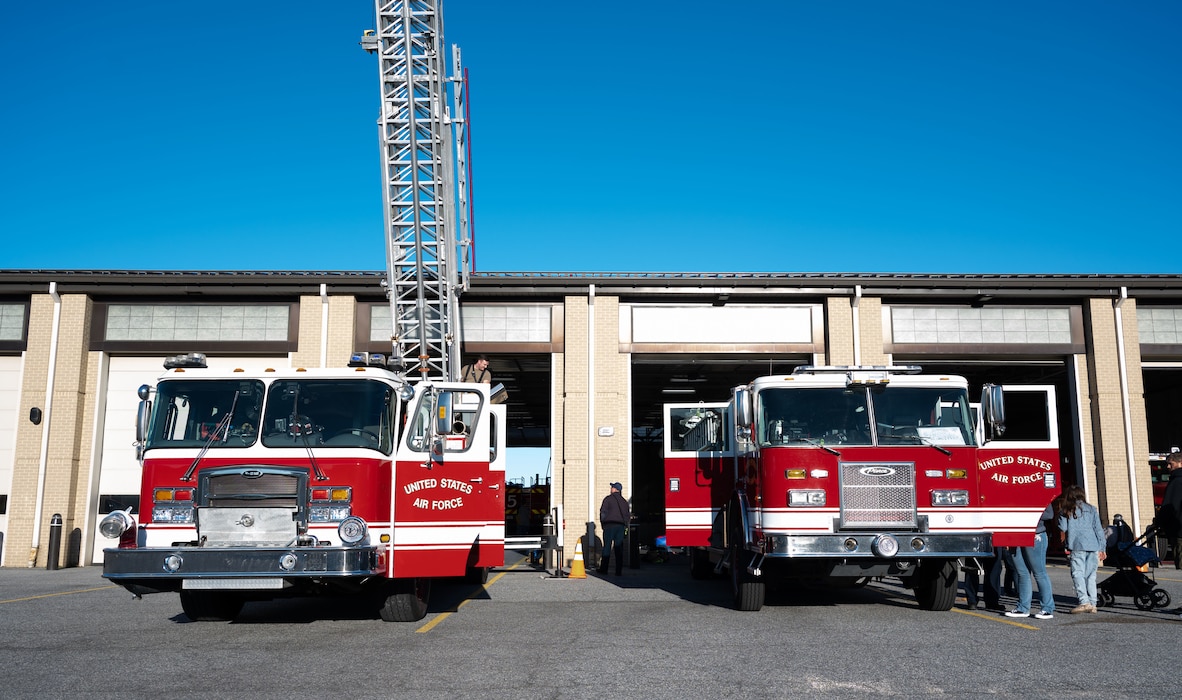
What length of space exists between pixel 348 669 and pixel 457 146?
14.1 metres

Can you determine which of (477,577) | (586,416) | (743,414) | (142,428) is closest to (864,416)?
(743,414)

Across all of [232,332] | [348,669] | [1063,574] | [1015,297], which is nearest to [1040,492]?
[1063,574]

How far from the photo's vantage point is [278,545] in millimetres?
8633

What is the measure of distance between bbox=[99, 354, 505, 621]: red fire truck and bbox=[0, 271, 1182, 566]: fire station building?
10.5m

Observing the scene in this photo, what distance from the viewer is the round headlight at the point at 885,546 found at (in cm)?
986

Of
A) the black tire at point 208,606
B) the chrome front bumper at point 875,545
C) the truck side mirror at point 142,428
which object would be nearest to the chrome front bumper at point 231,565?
the truck side mirror at point 142,428

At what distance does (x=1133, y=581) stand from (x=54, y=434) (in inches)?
791

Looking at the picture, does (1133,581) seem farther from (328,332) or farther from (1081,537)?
(328,332)

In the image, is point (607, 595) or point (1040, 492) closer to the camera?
point (1040, 492)

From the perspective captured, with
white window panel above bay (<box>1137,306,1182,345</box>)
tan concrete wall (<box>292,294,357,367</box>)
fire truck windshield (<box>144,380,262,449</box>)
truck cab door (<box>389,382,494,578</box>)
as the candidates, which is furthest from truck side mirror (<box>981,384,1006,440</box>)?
tan concrete wall (<box>292,294,357,367</box>)

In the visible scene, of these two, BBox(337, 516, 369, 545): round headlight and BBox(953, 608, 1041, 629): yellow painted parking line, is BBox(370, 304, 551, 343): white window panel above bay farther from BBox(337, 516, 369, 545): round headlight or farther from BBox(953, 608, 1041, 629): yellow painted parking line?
BBox(337, 516, 369, 545): round headlight

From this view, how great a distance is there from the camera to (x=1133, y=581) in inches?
437

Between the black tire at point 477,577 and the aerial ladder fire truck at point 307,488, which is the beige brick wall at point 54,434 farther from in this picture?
the aerial ladder fire truck at point 307,488

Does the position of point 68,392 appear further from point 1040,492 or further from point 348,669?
→ point 1040,492
